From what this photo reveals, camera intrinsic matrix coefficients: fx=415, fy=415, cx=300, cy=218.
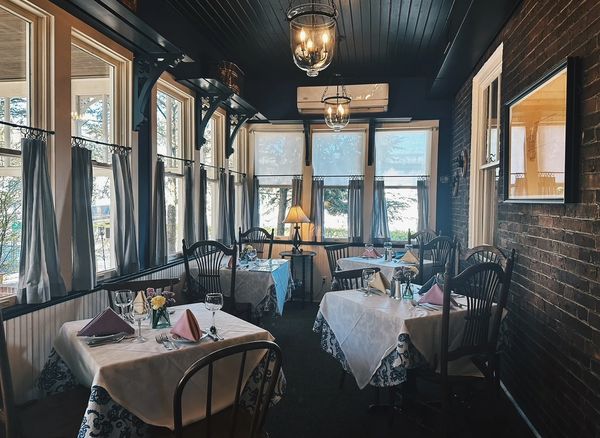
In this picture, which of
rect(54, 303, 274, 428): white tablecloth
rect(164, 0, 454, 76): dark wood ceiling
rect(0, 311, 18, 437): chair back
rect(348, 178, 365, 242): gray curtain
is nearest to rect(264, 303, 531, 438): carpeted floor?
rect(54, 303, 274, 428): white tablecloth

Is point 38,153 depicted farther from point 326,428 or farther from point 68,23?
point 326,428

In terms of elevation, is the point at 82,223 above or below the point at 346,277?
above

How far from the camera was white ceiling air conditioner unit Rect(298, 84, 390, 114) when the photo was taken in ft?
18.3

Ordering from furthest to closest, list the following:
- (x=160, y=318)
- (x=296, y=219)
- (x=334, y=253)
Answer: (x=296, y=219) < (x=334, y=253) < (x=160, y=318)

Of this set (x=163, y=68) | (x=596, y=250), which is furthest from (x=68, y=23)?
(x=596, y=250)

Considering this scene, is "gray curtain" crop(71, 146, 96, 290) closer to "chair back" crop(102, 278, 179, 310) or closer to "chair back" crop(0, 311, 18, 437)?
"chair back" crop(102, 278, 179, 310)

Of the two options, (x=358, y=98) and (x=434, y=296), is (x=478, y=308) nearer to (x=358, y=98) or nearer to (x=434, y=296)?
(x=434, y=296)

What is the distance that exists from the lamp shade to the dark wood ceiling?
6.27ft

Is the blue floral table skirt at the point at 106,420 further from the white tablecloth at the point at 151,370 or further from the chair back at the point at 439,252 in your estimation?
the chair back at the point at 439,252

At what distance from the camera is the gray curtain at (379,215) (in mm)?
5801

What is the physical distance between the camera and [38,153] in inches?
95.4

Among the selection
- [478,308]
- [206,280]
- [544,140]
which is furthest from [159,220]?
[544,140]

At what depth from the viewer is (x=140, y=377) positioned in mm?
1767

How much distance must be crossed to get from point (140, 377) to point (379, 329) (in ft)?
4.49
